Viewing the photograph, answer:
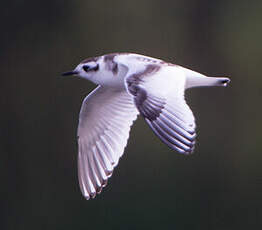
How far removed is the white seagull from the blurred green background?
107 inches

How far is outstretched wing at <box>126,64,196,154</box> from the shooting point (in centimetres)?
324

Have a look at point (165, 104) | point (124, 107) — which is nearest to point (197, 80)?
point (165, 104)

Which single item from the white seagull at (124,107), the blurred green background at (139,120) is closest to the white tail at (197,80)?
the white seagull at (124,107)

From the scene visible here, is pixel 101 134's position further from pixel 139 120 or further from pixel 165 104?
pixel 139 120

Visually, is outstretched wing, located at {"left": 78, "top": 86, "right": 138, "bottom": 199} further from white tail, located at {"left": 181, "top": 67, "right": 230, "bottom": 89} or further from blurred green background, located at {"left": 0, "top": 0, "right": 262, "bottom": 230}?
blurred green background, located at {"left": 0, "top": 0, "right": 262, "bottom": 230}

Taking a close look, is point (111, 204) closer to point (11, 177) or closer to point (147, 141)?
point (147, 141)

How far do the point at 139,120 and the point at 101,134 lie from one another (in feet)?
9.21

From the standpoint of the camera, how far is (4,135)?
290 inches

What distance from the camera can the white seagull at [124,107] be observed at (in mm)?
3291

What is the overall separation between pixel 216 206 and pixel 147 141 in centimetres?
78

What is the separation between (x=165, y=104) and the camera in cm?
335

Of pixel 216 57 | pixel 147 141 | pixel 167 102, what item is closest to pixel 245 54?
pixel 216 57

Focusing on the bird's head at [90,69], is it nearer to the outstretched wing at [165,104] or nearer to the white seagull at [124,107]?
the white seagull at [124,107]

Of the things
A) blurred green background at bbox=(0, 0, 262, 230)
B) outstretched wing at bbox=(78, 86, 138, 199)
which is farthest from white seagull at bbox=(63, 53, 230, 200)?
blurred green background at bbox=(0, 0, 262, 230)
